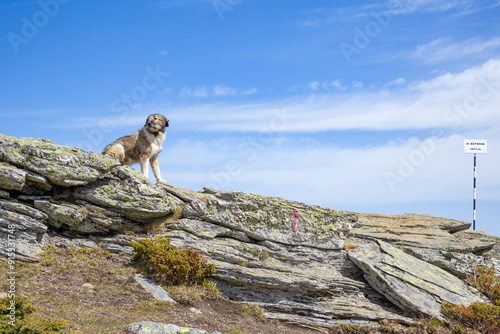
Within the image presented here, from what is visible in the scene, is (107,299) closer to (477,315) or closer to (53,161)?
(53,161)

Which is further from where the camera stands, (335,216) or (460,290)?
(335,216)

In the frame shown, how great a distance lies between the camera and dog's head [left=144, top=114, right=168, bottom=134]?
1677 cm

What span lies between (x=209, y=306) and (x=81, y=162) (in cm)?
674

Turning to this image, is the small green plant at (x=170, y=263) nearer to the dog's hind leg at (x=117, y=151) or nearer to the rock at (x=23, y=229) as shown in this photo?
the rock at (x=23, y=229)

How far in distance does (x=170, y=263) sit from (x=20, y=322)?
16.8ft

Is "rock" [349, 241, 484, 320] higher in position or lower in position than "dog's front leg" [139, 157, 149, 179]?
lower

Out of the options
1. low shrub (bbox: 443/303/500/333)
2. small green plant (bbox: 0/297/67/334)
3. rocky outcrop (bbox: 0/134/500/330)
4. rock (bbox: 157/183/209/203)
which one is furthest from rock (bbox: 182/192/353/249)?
small green plant (bbox: 0/297/67/334)

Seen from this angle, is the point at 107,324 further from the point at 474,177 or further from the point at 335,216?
the point at 474,177

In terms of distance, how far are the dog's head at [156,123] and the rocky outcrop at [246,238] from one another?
240cm

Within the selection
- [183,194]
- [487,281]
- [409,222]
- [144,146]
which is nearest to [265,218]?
[183,194]

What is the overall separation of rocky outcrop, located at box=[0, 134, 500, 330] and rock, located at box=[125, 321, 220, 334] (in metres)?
3.61

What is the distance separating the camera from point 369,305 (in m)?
13.6

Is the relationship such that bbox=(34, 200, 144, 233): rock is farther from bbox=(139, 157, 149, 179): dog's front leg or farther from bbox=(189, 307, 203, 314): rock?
bbox=(189, 307, 203, 314): rock

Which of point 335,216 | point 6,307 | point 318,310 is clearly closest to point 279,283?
point 318,310
